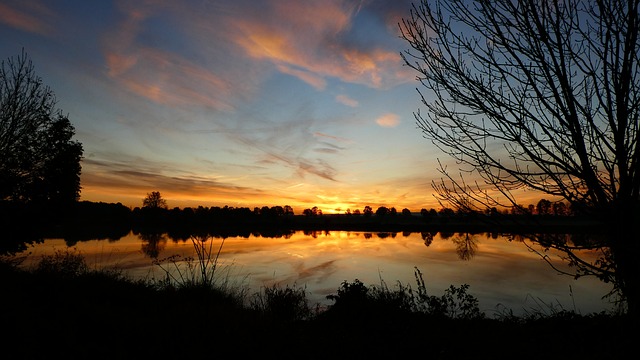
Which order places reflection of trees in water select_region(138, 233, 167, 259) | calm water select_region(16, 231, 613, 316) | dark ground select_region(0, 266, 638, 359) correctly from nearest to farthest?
dark ground select_region(0, 266, 638, 359)
calm water select_region(16, 231, 613, 316)
reflection of trees in water select_region(138, 233, 167, 259)

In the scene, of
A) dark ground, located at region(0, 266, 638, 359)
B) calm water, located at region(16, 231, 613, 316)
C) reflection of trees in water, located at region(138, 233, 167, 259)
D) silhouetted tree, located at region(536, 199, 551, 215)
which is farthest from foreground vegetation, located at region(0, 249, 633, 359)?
reflection of trees in water, located at region(138, 233, 167, 259)

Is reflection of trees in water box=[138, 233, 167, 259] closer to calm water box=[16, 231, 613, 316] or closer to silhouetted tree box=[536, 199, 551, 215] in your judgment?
calm water box=[16, 231, 613, 316]

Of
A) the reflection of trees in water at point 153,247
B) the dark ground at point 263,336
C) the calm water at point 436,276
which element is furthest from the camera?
the reflection of trees in water at point 153,247

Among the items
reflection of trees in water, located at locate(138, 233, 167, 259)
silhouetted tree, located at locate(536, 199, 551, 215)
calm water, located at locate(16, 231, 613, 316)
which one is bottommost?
calm water, located at locate(16, 231, 613, 316)

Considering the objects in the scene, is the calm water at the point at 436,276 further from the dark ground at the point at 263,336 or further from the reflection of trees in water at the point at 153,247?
the dark ground at the point at 263,336

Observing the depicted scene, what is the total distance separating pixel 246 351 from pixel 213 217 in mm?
122428

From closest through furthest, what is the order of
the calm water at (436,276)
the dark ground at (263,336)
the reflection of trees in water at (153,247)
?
1. the dark ground at (263,336)
2. the calm water at (436,276)
3. the reflection of trees in water at (153,247)

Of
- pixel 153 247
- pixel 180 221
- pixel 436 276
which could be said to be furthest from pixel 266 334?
pixel 180 221

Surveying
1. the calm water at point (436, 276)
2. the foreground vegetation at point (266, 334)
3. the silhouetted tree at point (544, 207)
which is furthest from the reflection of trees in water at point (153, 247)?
the silhouetted tree at point (544, 207)

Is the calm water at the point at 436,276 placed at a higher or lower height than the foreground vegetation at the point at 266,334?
lower

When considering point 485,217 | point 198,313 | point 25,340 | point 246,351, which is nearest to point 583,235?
point 485,217

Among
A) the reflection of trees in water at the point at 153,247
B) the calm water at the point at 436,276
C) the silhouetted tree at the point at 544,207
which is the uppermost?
the silhouetted tree at the point at 544,207

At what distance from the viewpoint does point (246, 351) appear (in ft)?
15.4

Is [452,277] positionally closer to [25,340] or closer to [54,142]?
[25,340]
